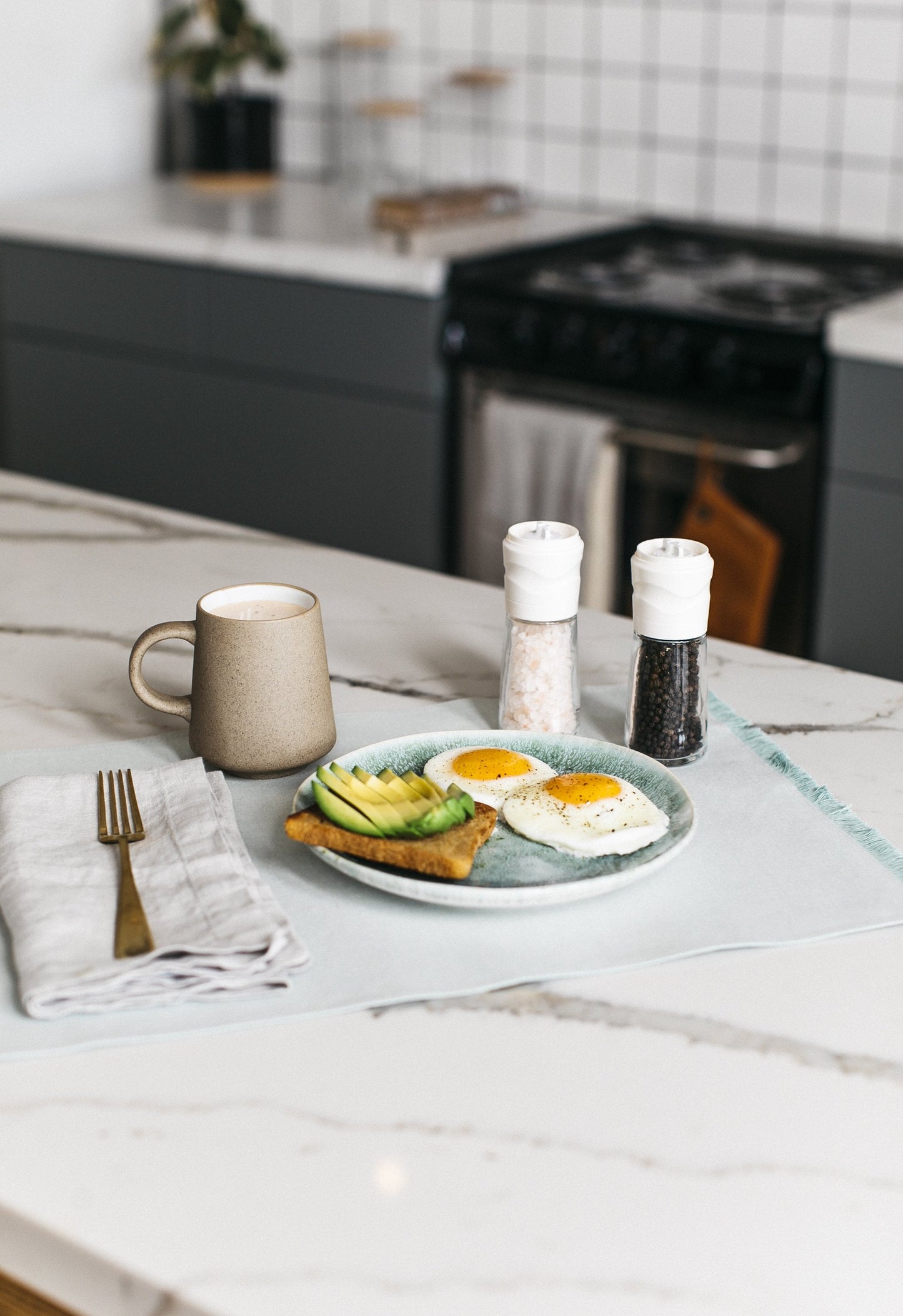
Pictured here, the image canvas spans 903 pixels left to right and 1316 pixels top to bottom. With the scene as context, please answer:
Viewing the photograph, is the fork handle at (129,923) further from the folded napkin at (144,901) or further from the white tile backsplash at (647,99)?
the white tile backsplash at (647,99)

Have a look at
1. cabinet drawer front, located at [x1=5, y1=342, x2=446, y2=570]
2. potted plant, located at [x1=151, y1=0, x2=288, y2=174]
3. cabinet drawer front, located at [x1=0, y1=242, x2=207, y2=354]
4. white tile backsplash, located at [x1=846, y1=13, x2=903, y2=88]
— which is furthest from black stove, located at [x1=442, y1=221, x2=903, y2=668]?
potted plant, located at [x1=151, y1=0, x2=288, y2=174]

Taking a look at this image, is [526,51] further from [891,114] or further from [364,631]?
[364,631]

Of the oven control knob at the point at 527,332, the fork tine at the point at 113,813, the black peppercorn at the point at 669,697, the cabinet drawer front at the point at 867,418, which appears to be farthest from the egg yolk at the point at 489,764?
the oven control knob at the point at 527,332

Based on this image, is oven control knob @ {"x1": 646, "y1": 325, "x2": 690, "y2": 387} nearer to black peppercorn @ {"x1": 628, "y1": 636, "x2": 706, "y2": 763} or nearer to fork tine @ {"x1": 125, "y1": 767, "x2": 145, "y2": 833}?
black peppercorn @ {"x1": 628, "y1": 636, "x2": 706, "y2": 763}

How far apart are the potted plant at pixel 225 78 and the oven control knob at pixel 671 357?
4.19 feet

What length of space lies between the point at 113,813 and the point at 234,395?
6.49 ft

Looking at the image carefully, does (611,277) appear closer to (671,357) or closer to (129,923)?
(671,357)

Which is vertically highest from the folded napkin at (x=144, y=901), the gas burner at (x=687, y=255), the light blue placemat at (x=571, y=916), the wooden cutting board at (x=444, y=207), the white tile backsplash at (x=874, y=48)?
the white tile backsplash at (x=874, y=48)

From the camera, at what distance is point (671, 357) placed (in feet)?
7.43

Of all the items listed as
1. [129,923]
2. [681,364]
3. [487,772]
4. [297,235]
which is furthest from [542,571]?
→ [297,235]

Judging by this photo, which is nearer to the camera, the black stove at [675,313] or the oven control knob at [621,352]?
the black stove at [675,313]

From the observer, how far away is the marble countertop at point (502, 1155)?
575 millimetres

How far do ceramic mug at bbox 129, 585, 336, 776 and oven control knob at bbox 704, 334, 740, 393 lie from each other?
54.9 inches

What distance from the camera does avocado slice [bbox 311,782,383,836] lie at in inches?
32.2
